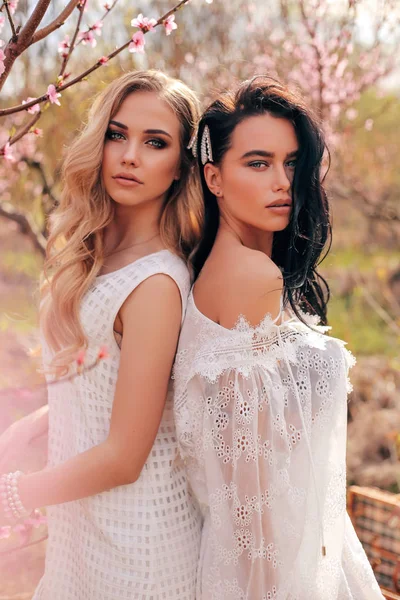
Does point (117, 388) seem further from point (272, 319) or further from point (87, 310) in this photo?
point (272, 319)

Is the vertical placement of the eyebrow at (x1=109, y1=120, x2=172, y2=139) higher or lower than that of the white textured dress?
higher

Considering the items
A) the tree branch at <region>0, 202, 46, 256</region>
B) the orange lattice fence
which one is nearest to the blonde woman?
the orange lattice fence

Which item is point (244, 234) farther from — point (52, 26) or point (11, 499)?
point (11, 499)

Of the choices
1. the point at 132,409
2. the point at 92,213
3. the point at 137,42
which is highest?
the point at 137,42

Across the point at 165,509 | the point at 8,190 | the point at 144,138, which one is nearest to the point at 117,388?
the point at 165,509

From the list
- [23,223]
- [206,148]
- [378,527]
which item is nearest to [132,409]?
[206,148]

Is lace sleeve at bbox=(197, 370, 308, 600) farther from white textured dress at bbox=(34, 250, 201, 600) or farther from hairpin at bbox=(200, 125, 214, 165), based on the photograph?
hairpin at bbox=(200, 125, 214, 165)

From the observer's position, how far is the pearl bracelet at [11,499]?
1775 mm

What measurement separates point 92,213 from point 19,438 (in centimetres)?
81

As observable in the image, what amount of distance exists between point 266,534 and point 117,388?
1.84 ft

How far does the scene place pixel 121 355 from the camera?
1727 millimetres

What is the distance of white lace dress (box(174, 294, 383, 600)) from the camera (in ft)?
5.51

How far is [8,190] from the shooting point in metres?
5.66

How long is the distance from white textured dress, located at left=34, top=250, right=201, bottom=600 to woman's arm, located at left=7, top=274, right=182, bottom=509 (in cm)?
7
